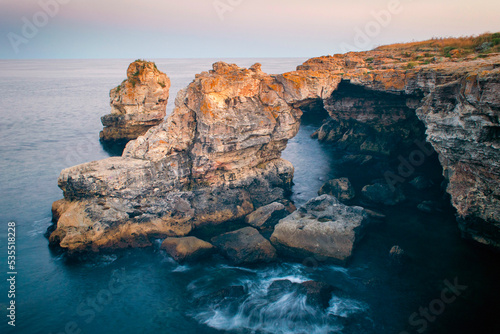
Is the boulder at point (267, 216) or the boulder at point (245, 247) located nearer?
the boulder at point (245, 247)

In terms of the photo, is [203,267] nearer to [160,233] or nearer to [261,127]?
[160,233]

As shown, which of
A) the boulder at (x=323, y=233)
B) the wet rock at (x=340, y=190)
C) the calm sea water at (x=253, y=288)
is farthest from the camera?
the wet rock at (x=340, y=190)

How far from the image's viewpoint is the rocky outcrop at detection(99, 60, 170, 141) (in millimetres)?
38719

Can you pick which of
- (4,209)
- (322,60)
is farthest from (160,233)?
(322,60)

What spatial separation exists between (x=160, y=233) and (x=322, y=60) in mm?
23202

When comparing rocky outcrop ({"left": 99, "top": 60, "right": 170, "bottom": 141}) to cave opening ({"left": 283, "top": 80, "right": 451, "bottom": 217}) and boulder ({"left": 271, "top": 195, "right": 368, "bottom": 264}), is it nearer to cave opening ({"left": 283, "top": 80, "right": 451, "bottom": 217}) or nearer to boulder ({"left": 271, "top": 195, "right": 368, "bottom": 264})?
cave opening ({"left": 283, "top": 80, "right": 451, "bottom": 217})

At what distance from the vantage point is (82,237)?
1998cm

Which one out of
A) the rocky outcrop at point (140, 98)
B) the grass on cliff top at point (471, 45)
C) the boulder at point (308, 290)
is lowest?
the boulder at point (308, 290)

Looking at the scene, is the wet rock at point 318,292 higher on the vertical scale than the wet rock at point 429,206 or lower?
lower

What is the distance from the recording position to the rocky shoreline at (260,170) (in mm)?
17422

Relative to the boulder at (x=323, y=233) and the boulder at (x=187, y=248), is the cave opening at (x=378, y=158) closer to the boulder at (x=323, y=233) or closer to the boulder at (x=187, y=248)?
the boulder at (x=323, y=233)

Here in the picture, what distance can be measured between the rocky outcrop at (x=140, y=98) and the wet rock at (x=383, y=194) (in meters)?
29.0

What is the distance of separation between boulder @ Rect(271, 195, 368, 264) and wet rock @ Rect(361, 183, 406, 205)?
4728 mm

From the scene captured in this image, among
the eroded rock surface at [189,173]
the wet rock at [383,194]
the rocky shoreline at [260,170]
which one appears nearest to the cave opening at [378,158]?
the wet rock at [383,194]
